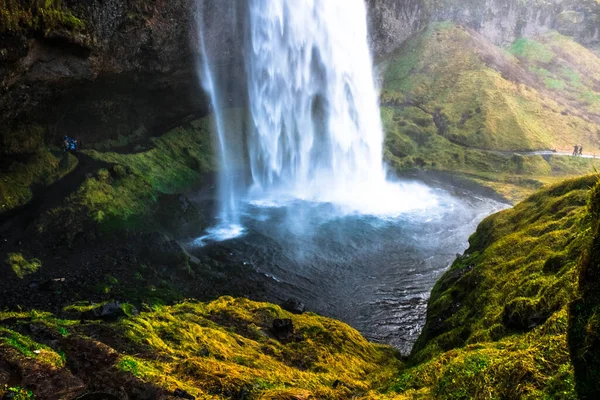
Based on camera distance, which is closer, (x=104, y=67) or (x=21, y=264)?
(x=21, y=264)

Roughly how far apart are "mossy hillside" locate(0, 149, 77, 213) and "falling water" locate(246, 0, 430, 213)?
50.0ft

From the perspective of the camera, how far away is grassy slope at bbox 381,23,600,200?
155 ft

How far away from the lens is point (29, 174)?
22594mm

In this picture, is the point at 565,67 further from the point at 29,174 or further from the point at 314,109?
the point at 29,174

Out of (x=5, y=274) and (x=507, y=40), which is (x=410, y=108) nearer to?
(x=507, y=40)

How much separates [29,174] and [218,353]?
19.4 m

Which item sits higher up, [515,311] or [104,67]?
[104,67]

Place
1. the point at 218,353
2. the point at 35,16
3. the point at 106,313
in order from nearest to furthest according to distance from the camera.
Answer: the point at 218,353
the point at 106,313
the point at 35,16

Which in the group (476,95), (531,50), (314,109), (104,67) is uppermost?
(531,50)

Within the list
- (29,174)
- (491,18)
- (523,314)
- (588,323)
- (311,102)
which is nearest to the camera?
(588,323)

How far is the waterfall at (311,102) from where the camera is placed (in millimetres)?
35156

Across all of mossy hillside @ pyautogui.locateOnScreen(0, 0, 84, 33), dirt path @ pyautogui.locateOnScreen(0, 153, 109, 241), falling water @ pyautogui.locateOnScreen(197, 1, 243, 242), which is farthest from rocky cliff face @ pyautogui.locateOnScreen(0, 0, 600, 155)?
dirt path @ pyautogui.locateOnScreen(0, 153, 109, 241)

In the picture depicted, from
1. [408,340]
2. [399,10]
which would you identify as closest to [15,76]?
[408,340]

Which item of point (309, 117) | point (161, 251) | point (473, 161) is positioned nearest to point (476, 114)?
point (473, 161)
